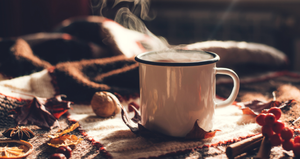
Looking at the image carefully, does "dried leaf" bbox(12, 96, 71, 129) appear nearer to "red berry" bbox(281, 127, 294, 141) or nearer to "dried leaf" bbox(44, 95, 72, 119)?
"dried leaf" bbox(44, 95, 72, 119)

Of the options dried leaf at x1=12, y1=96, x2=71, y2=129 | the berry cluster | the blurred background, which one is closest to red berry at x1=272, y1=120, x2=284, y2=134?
the berry cluster

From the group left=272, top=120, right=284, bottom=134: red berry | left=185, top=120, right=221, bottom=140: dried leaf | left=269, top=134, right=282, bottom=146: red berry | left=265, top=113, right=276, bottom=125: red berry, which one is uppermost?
left=265, top=113, right=276, bottom=125: red berry

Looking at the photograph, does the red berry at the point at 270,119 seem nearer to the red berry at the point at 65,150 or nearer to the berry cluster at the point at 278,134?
the berry cluster at the point at 278,134

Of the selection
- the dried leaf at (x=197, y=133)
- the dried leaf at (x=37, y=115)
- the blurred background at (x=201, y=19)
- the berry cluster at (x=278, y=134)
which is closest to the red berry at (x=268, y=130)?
the berry cluster at (x=278, y=134)

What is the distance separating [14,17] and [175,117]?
106 inches

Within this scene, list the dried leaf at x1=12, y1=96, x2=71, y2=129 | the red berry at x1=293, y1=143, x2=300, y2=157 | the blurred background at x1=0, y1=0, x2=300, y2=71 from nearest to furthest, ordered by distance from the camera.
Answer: the red berry at x1=293, y1=143, x2=300, y2=157 < the dried leaf at x1=12, y1=96, x2=71, y2=129 < the blurred background at x1=0, y1=0, x2=300, y2=71

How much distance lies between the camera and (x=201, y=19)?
2533 millimetres

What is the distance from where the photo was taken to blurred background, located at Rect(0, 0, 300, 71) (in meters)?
2.39

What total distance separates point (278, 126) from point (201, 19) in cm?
222

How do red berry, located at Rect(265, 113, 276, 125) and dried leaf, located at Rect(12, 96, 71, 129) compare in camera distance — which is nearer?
red berry, located at Rect(265, 113, 276, 125)

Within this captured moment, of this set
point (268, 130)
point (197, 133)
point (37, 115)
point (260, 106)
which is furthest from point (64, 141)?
point (260, 106)

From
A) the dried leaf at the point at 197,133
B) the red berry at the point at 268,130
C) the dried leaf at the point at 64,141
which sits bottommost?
the dried leaf at the point at 64,141

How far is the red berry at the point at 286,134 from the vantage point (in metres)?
0.45

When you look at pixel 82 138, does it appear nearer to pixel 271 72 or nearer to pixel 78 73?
pixel 78 73
